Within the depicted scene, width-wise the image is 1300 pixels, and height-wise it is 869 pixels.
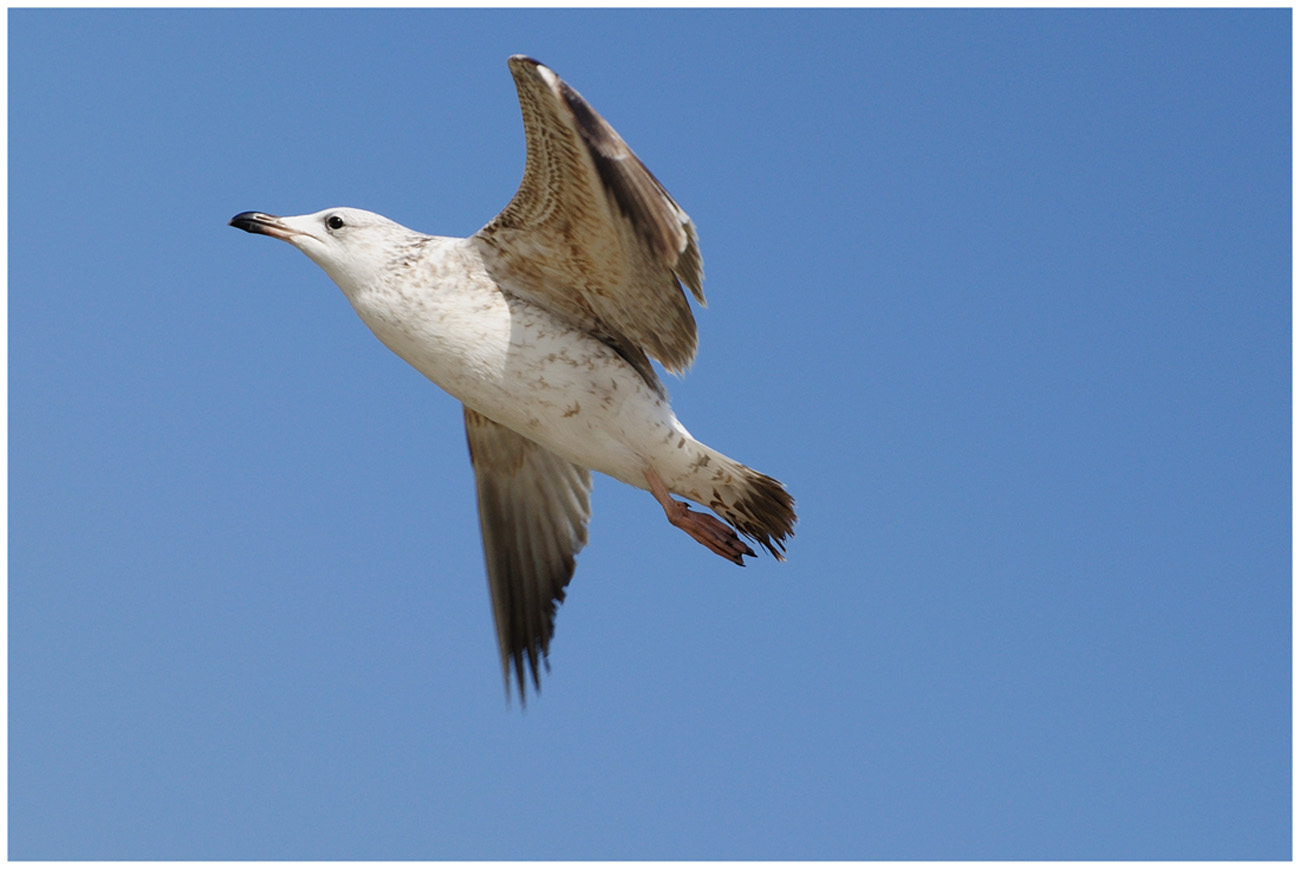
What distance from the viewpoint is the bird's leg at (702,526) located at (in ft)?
29.1

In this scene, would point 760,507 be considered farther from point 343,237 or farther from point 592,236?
point 343,237

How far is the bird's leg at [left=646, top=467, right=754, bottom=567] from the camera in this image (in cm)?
887

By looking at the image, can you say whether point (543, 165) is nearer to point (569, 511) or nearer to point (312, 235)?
point (312, 235)

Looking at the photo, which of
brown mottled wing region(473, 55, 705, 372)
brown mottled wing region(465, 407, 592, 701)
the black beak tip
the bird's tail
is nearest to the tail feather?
the bird's tail

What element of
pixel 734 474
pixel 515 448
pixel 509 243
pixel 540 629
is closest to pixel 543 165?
pixel 509 243

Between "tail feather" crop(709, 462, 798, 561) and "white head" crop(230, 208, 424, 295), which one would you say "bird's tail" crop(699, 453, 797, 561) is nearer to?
"tail feather" crop(709, 462, 798, 561)

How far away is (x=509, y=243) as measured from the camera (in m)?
8.48

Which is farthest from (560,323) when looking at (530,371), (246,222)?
(246,222)

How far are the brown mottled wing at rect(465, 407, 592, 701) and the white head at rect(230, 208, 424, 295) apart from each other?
6.78ft

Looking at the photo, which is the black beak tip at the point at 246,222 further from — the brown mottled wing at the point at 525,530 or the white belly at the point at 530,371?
the brown mottled wing at the point at 525,530

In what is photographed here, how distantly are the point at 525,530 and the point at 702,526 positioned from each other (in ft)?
6.73

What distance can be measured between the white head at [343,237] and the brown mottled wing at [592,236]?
1.61 feet

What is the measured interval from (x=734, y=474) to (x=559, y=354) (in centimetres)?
120

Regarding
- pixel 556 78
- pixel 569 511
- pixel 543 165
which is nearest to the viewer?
pixel 556 78
